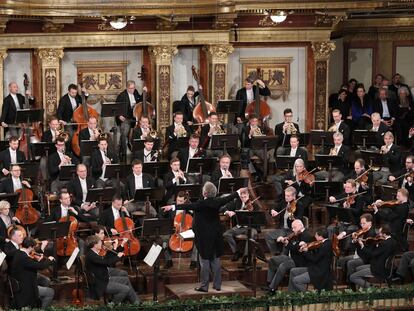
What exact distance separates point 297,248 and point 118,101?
564 cm

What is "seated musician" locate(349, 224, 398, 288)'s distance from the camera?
17.7 m

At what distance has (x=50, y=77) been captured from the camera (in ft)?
72.5

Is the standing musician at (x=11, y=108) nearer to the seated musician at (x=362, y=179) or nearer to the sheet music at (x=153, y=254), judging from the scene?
the sheet music at (x=153, y=254)

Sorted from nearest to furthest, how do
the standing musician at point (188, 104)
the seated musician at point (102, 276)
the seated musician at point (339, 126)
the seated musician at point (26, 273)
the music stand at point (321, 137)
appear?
1. the seated musician at point (26, 273)
2. the seated musician at point (102, 276)
3. the music stand at point (321, 137)
4. the seated musician at point (339, 126)
5. the standing musician at point (188, 104)

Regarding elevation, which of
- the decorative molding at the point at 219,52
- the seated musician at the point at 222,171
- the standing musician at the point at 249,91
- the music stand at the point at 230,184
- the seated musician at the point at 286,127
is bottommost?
the music stand at the point at 230,184

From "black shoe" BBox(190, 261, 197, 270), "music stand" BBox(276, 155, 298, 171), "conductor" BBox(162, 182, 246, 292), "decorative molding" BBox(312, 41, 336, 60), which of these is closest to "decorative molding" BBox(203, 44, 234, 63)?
"decorative molding" BBox(312, 41, 336, 60)

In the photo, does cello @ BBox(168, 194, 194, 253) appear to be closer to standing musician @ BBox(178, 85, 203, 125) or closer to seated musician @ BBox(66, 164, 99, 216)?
seated musician @ BBox(66, 164, 99, 216)

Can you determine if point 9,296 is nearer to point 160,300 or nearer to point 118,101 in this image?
point 160,300

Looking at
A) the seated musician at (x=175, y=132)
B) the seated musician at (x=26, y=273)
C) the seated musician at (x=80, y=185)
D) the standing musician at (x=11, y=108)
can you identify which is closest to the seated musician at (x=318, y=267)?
the seated musician at (x=26, y=273)

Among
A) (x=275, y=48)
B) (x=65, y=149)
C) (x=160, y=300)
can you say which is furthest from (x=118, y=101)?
(x=160, y=300)

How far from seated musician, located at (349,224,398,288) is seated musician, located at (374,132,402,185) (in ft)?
8.63

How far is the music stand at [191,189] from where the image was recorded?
18.5 metres

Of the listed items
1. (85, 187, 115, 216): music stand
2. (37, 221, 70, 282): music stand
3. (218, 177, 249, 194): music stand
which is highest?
(218, 177, 249, 194): music stand

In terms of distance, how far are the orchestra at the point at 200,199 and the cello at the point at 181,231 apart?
0.01 metres
